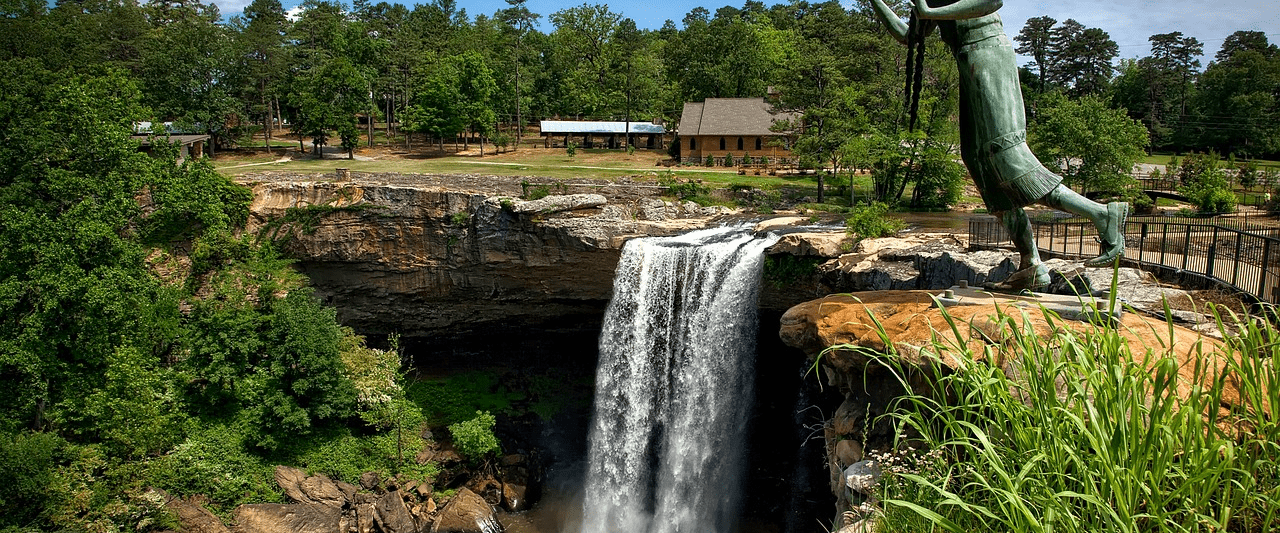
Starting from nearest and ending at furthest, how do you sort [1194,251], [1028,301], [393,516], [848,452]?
[1028,301] < [848,452] < [1194,251] < [393,516]

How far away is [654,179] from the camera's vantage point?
108 ft

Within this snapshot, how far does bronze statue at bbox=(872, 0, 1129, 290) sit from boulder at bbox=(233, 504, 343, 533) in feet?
57.5

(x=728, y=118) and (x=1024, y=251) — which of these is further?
(x=728, y=118)

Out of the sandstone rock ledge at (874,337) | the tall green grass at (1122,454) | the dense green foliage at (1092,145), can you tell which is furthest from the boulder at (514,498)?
the dense green foliage at (1092,145)

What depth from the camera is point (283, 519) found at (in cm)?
1978

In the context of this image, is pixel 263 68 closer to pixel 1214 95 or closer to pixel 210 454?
pixel 210 454

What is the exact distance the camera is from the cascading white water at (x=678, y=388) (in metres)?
20.6

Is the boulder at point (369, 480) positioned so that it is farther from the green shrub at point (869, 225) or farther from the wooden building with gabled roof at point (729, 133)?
the wooden building with gabled roof at point (729, 133)

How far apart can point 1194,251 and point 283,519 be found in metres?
21.9

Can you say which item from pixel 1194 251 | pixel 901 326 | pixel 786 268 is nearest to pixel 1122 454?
pixel 901 326

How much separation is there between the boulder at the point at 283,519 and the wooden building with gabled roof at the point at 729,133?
29.3m

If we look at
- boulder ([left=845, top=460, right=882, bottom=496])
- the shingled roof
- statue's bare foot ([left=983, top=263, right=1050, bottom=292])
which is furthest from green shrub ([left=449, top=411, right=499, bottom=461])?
the shingled roof

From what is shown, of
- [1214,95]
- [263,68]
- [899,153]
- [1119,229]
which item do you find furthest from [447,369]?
[1214,95]

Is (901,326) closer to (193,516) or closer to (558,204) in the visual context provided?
(558,204)
